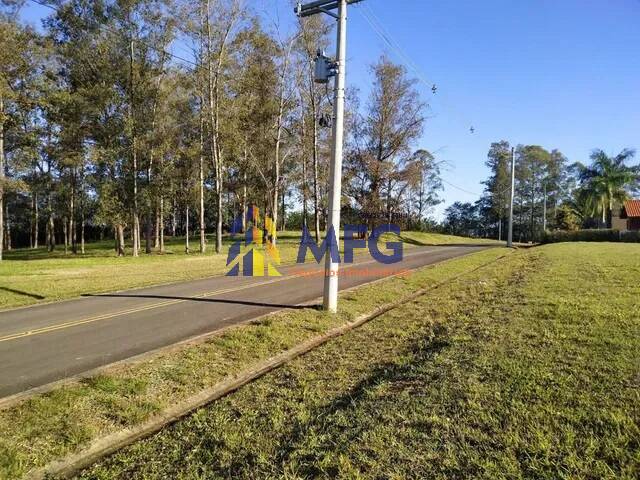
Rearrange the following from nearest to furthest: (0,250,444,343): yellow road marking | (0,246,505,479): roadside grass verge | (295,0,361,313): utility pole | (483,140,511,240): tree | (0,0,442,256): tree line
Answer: (0,246,505,479): roadside grass verge, (0,250,444,343): yellow road marking, (295,0,361,313): utility pole, (0,0,442,256): tree line, (483,140,511,240): tree

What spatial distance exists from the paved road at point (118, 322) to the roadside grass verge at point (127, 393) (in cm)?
74

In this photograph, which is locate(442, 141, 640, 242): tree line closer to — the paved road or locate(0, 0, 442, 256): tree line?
locate(0, 0, 442, 256): tree line

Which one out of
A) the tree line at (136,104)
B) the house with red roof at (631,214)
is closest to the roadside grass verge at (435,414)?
the tree line at (136,104)

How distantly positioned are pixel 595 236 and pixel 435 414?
41608 millimetres

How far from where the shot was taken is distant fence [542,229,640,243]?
35.2 m

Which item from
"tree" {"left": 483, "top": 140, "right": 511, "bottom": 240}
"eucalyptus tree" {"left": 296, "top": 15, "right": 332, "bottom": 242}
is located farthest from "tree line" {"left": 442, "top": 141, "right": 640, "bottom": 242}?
"eucalyptus tree" {"left": 296, "top": 15, "right": 332, "bottom": 242}

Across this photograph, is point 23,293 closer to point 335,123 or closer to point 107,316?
point 107,316

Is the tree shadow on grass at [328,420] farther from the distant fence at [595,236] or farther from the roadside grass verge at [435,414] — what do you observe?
the distant fence at [595,236]

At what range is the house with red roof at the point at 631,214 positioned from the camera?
5441 centimetres

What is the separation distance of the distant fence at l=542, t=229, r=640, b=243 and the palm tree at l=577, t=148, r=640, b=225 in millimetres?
13639

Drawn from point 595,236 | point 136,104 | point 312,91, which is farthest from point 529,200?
point 136,104

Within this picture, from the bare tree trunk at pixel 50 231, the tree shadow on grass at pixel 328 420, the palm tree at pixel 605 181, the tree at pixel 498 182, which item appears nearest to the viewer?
the tree shadow on grass at pixel 328 420

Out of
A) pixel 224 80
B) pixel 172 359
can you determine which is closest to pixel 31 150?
pixel 224 80

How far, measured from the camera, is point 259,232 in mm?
35969
